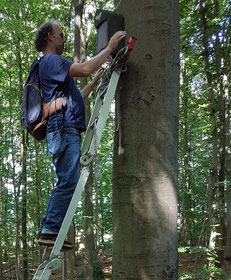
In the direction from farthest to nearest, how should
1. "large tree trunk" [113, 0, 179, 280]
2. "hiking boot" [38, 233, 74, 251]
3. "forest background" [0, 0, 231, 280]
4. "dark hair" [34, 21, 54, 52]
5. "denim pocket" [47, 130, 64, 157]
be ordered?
"forest background" [0, 0, 231, 280], "dark hair" [34, 21, 54, 52], "denim pocket" [47, 130, 64, 157], "hiking boot" [38, 233, 74, 251], "large tree trunk" [113, 0, 179, 280]

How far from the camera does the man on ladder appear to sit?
74.1 inches

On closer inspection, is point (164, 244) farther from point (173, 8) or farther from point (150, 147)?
point (173, 8)

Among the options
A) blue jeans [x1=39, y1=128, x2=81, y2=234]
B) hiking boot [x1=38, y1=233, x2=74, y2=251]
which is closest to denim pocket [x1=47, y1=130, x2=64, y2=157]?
blue jeans [x1=39, y1=128, x2=81, y2=234]

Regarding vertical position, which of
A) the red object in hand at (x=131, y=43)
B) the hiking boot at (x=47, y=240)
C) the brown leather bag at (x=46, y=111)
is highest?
the red object in hand at (x=131, y=43)

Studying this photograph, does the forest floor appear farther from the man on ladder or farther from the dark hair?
the dark hair

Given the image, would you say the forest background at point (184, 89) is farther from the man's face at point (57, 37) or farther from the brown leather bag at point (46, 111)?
the brown leather bag at point (46, 111)

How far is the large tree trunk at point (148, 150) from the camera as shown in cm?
168

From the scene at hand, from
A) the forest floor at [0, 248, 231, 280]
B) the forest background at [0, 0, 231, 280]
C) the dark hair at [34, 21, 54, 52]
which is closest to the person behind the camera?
the dark hair at [34, 21, 54, 52]

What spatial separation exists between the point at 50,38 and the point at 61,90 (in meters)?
0.52

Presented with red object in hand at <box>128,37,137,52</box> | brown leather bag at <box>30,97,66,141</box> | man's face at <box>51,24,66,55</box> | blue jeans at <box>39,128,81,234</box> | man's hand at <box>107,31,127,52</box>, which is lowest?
blue jeans at <box>39,128,81,234</box>

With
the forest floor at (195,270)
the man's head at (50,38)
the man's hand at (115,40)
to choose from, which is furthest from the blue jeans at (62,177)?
the forest floor at (195,270)

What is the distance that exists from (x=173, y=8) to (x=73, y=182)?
4.27ft

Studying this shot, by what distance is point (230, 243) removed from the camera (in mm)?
11625

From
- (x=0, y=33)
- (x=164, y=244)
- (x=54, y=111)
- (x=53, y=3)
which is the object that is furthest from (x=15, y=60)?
(x=164, y=244)
